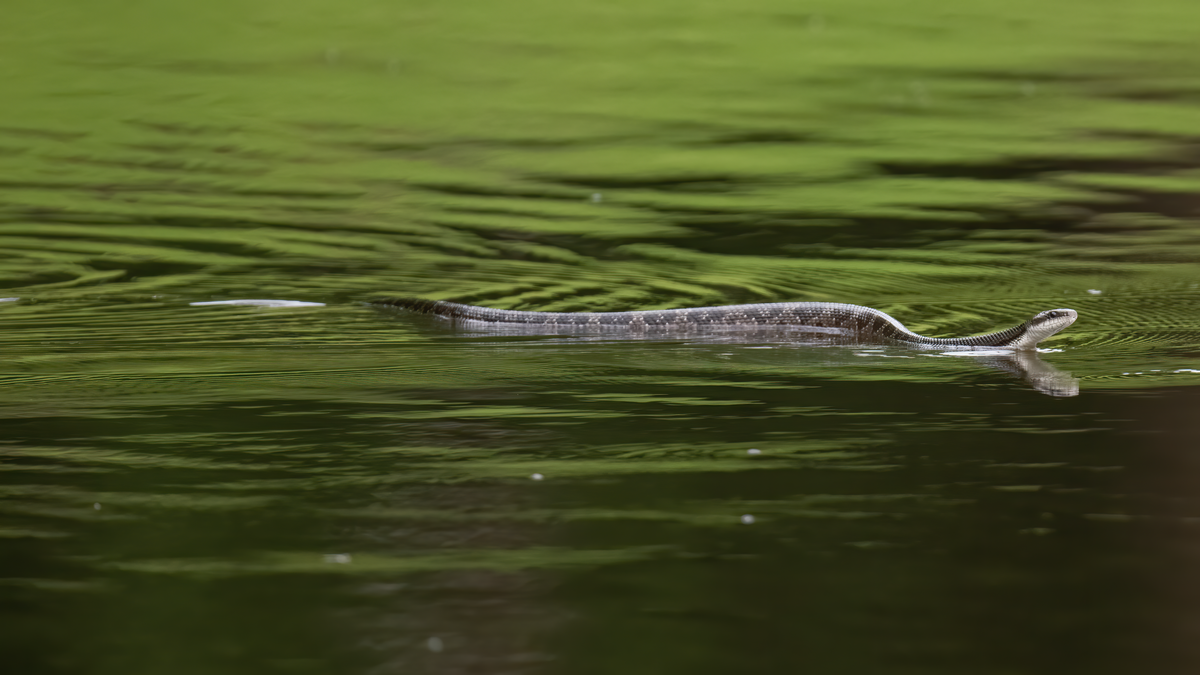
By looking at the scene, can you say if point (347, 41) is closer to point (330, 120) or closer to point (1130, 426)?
point (330, 120)

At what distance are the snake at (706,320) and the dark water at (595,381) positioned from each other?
0.37m

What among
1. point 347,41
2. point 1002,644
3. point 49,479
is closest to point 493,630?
point 1002,644

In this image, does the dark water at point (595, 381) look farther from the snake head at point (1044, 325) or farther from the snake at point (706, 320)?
the snake at point (706, 320)

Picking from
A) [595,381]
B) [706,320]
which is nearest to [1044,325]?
[706,320]

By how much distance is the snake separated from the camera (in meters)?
9.48

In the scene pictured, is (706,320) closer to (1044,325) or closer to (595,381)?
(1044,325)

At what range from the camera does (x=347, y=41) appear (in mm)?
24734

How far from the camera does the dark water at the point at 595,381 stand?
385cm

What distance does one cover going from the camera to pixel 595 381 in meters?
7.48

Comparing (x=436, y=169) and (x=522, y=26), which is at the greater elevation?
(x=522, y=26)

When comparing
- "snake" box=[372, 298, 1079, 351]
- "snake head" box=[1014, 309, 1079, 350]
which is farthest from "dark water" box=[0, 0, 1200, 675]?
"snake" box=[372, 298, 1079, 351]

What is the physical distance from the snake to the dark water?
0.37 meters

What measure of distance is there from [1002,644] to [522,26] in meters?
22.7

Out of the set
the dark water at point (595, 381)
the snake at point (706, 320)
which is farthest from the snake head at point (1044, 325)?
the snake at point (706, 320)
